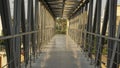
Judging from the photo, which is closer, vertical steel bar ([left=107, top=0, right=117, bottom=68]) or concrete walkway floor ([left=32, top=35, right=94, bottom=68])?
vertical steel bar ([left=107, top=0, right=117, bottom=68])

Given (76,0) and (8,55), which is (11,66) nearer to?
(8,55)

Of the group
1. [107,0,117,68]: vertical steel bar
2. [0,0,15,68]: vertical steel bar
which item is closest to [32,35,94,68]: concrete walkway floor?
[107,0,117,68]: vertical steel bar

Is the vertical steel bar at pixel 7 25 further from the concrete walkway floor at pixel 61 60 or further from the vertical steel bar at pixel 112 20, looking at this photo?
the concrete walkway floor at pixel 61 60

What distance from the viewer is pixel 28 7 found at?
6.37 meters

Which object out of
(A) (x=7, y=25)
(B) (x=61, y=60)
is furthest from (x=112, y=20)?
(B) (x=61, y=60)

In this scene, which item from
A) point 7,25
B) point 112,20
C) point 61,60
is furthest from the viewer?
point 61,60

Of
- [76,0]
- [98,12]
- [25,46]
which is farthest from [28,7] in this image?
[76,0]

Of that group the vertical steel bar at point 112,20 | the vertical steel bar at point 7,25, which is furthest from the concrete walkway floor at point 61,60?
the vertical steel bar at point 7,25

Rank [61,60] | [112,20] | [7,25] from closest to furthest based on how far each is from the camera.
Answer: [7,25] → [112,20] → [61,60]

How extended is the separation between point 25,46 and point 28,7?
0.97 meters

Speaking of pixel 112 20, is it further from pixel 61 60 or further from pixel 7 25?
pixel 61 60

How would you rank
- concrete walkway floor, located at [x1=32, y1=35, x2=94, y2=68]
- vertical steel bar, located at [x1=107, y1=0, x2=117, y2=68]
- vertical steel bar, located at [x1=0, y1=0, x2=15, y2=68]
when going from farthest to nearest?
concrete walkway floor, located at [x1=32, y1=35, x2=94, y2=68] < vertical steel bar, located at [x1=107, y1=0, x2=117, y2=68] < vertical steel bar, located at [x1=0, y1=0, x2=15, y2=68]

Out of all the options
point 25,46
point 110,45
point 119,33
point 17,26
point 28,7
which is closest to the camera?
point 119,33

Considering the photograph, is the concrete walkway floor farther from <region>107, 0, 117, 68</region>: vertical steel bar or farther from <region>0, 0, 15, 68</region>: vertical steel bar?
<region>0, 0, 15, 68</region>: vertical steel bar
